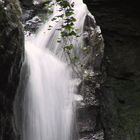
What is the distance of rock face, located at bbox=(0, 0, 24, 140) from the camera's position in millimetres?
6293

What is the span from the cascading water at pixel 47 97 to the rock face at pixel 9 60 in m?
Answer: 0.75

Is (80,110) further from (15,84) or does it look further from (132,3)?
(132,3)

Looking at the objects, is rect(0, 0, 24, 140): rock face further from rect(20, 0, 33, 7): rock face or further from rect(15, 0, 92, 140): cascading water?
rect(20, 0, 33, 7): rock face

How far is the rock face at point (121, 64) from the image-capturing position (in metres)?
4.41

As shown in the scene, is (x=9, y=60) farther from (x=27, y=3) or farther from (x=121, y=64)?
(x=27, y=3)

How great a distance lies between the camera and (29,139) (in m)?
7.80

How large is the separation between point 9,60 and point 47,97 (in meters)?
2.14

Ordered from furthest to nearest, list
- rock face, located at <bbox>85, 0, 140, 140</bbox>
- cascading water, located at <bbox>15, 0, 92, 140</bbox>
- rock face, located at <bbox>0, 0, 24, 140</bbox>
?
cascading water, located at <bbox>15, 0, 92, 140</bbox> → rock face, located at <bbox>0, 0, 24, 140</bbox> → rock face, located at <bbox>85, 0, 140, 140</bbox>

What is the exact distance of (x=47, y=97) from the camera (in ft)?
27.4

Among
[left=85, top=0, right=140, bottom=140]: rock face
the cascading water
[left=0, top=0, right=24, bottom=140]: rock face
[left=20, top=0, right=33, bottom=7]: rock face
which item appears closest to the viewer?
[left=85, top=0, right=140, bottom=140]: rock face

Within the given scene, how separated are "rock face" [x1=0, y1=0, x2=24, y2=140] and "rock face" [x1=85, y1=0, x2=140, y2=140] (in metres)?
1.93

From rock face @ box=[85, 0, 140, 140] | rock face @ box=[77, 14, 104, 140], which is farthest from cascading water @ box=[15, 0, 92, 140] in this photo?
rock face @ box=[85, 0, 140, 140]

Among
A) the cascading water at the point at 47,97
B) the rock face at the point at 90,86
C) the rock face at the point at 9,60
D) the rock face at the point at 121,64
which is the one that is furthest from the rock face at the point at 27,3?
the rock face at the point at 121,64

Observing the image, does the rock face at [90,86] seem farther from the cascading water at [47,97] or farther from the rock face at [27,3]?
the rock face at [27,3]
